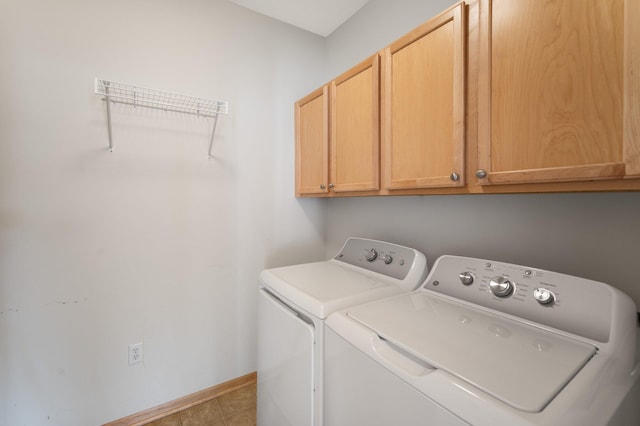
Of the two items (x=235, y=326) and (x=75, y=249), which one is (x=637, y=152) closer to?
(x=235, y=326)

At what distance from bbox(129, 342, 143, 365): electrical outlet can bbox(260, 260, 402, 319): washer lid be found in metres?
0.90

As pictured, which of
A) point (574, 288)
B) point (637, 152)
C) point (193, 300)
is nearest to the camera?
point (637, 152)

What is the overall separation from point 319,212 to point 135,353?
1.52 m

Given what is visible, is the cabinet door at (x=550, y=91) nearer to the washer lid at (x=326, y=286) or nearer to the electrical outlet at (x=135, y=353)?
the washer lid at (x=326, y=286)

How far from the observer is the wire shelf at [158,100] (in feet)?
4.73

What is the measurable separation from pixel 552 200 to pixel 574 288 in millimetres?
383

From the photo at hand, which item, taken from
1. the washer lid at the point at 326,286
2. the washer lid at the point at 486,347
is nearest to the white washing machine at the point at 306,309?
the washer lid at the point at 326,286

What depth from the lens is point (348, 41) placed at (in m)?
2.01

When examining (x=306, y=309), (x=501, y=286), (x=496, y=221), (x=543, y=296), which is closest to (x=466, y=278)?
(x=501, y=286)

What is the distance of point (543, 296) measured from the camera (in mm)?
861

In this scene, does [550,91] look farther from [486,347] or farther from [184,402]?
[184,402]

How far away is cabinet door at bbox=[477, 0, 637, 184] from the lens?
686 millimetres

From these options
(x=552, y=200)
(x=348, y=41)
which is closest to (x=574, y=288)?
(x=552, y=200)

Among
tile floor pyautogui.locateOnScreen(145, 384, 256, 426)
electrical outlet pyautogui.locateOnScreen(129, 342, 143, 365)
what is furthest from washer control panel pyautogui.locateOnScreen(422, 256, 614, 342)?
electrical outlet pyautogui.locateOnScreen(129, 342, 143, 365)
